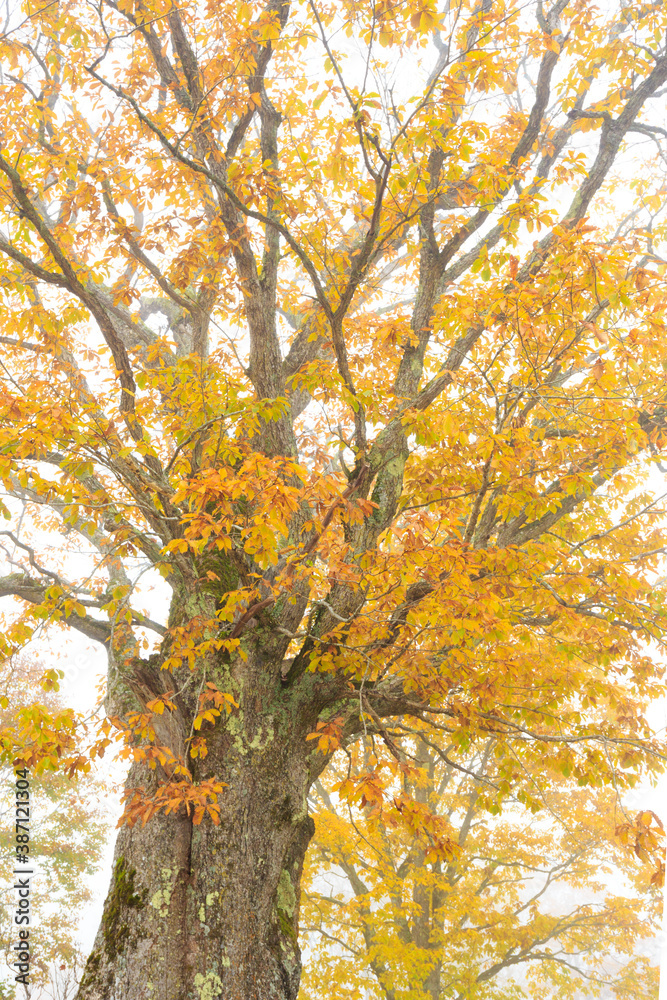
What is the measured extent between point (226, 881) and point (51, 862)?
8.83 m

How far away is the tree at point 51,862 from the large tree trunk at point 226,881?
6671 mm

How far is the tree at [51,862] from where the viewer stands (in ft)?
28.8

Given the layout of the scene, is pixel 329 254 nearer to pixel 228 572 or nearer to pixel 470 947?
pixel 228 572

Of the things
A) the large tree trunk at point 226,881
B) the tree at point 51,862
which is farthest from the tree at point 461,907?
the tree at point 51,862

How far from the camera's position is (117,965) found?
268cm

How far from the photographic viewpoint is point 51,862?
9.63 metres

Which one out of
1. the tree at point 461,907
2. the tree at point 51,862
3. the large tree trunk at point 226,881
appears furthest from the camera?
the tree at point 51,862

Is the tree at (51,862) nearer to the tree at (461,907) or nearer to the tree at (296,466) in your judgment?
the tree at (461,907)

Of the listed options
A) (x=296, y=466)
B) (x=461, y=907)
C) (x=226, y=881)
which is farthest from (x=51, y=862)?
(x=296, y=466)

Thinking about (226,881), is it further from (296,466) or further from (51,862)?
(51,862)

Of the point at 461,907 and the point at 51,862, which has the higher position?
the point at 51,862

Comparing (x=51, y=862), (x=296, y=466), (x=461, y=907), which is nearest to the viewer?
(x=296, y=466)

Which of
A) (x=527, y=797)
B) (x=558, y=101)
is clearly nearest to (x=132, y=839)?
(x=527, y=797)

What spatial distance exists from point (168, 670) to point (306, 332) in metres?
2.78
